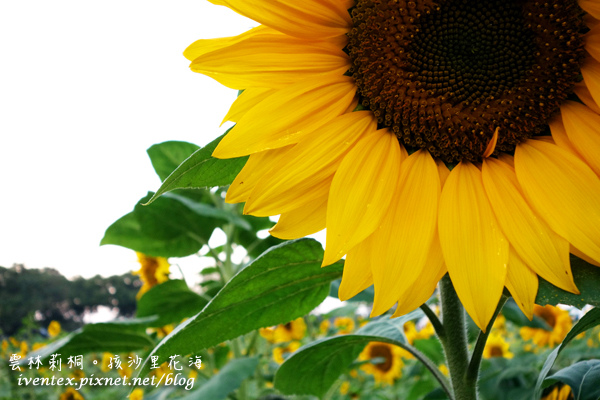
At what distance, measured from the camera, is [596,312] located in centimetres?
87

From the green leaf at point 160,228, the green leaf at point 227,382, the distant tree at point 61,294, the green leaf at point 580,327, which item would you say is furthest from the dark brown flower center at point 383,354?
the distant tree at point 61,294

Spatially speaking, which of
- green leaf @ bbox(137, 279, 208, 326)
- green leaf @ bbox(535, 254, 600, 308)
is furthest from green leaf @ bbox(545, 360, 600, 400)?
green leaf @ bbox(137, 279, 208, 326)

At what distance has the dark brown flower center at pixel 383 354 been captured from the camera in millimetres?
3842

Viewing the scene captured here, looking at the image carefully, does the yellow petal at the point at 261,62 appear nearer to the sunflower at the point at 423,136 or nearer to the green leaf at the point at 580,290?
the sunflower at the point at 423,136

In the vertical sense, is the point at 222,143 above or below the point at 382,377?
above

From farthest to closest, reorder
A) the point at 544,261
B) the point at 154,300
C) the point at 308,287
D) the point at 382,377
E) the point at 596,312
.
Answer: the point at 382,377 → the point at 154,300 → the point at 308,287 → the point at 596,312 → the point at 544,261

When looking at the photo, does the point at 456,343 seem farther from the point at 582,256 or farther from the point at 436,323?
the point at 582,256

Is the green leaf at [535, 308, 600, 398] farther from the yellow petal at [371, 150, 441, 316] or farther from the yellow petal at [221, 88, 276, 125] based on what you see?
the yellow petal at [221, 88, 276, 125]

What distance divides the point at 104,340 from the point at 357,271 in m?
1.21

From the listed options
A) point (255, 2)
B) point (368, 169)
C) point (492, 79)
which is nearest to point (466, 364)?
point (368, 169)

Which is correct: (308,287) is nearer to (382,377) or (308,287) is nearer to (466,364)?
(466,364)

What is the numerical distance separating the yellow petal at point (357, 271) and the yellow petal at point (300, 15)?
1.18 feet

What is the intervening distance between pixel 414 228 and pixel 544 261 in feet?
0.62

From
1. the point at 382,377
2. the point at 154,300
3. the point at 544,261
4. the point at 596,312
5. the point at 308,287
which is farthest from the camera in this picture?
the point at 382,377
